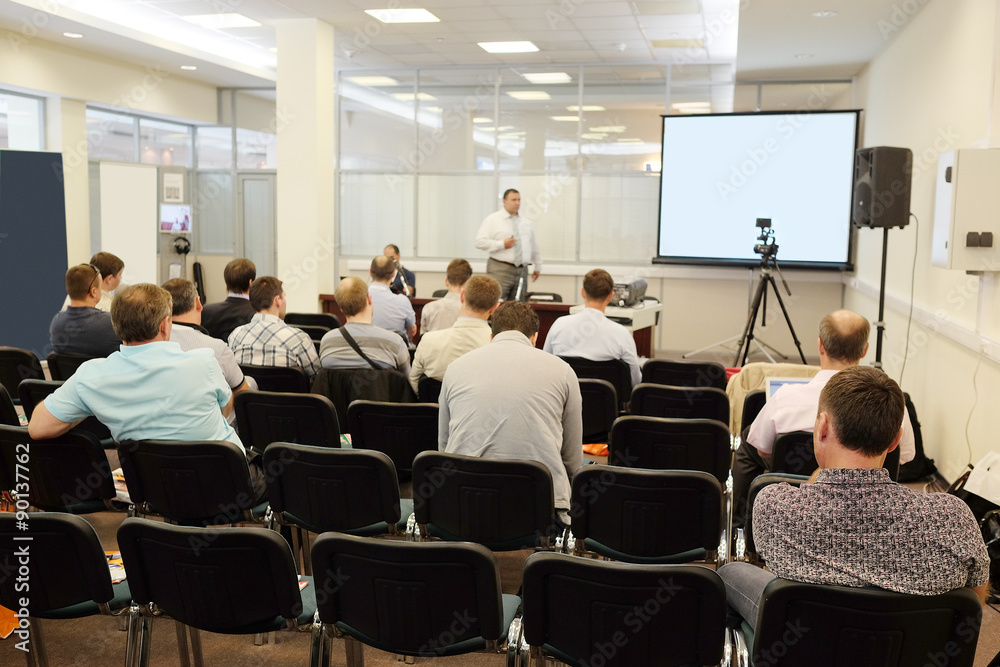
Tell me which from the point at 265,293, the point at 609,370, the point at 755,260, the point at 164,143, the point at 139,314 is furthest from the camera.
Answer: the point at 164,143

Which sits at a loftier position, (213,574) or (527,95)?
(527,95)

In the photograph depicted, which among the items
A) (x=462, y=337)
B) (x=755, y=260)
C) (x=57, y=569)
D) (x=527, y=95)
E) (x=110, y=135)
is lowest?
(x=57, y=569)

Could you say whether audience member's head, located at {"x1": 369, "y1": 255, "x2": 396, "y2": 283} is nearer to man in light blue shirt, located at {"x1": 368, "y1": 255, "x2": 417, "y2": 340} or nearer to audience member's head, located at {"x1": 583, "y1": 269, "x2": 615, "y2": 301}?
man in light blue shirt, located at {"x1": 368, "y1": 255, "x2": 417, "y2": 340}

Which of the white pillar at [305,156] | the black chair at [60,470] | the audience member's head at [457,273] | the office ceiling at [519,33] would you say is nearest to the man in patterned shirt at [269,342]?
the black chair at [60,470]

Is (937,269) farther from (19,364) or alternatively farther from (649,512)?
(19,364)

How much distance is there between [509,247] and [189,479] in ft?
21.6

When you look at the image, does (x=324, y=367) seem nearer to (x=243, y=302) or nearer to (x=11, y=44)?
(x=243, y=302)

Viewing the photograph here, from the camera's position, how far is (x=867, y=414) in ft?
6.27

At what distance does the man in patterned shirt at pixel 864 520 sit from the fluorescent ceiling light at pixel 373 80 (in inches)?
417

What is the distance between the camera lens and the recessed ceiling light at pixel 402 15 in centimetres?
848

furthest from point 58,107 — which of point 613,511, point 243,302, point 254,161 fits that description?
point 613,511

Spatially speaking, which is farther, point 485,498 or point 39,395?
point 39,395

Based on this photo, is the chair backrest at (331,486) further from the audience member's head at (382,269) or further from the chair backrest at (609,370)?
the audience member's head at (382,269)

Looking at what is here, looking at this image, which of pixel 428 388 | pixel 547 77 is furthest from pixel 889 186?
pixel 547 77
